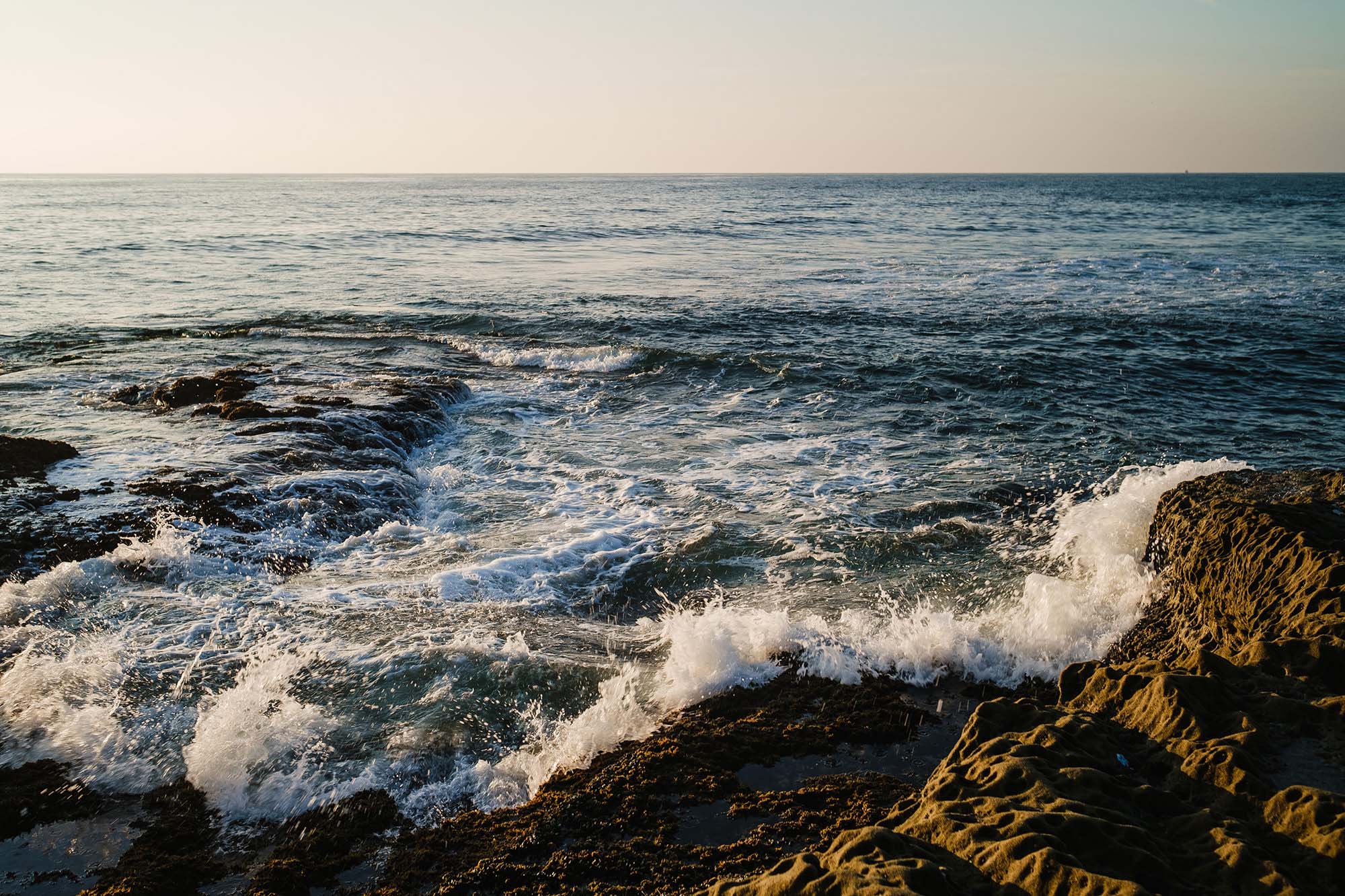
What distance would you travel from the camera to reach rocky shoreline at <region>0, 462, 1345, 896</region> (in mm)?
3318

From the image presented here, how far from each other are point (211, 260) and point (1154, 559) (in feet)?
118

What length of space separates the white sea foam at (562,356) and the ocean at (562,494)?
14cm

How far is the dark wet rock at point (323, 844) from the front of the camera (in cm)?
426

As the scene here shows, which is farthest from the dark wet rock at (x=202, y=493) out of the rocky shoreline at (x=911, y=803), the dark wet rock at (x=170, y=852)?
the dark wet rock at (x=170, y=852)

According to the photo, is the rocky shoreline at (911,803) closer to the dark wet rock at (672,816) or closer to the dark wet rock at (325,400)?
the dark wet rock at (672,816)

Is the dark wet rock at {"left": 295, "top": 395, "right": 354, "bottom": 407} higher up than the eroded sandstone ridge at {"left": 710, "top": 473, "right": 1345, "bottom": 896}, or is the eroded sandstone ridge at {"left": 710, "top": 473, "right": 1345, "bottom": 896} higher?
the dark wet rock at {"left": 295, "top": 395, "right": 354, "bottom": 407}

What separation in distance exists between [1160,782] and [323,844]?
15.1 ft

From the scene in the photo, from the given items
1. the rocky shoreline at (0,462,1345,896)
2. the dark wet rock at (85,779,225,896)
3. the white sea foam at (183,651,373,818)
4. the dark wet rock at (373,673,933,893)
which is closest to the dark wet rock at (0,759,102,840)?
the rocky shoreline at (0,462,1345,896)

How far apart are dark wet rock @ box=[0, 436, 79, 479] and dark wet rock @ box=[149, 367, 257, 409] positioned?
241 centimetres

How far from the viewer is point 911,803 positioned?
4.23 m

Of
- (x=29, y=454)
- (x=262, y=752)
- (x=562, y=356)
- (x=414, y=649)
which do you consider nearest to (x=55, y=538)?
(x=29, y=454)

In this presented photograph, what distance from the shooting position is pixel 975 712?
15.0 ft

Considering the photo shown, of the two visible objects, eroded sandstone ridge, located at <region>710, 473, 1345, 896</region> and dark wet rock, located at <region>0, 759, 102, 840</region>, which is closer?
eroded sandstone ridge, located at <region>710, 473, 1345, 896</region>

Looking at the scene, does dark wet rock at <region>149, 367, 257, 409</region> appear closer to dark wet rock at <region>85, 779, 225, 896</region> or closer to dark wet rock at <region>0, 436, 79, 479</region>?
dark wet rock at <region>0, 436, 79, 479</region>
